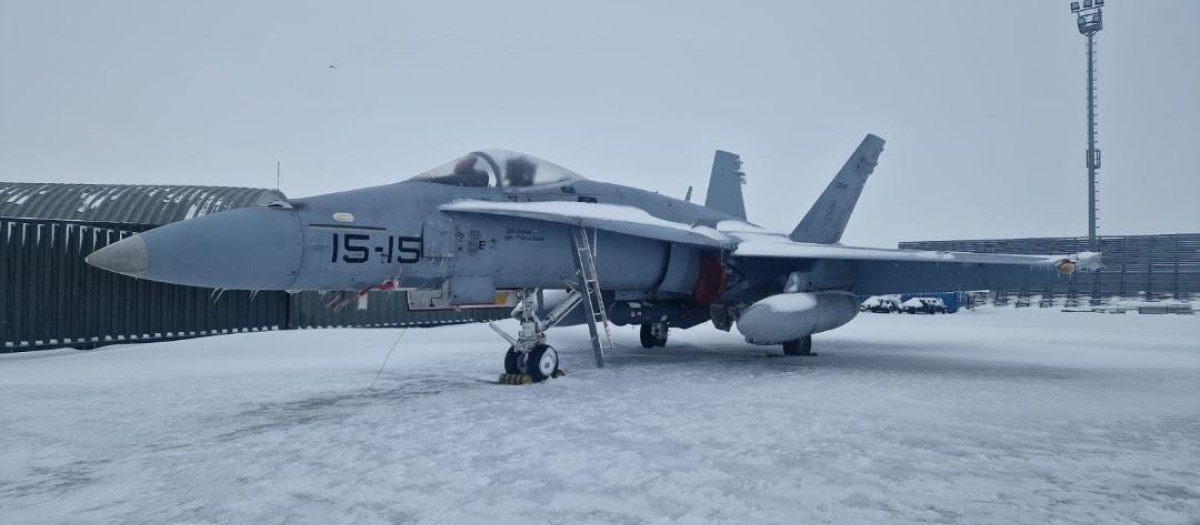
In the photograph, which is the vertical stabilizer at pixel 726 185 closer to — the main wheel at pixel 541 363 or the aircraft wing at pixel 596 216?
the aircraft wing at pixel 596 216

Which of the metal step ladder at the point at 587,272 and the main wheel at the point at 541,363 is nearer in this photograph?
the main wheel at the point at 541,363

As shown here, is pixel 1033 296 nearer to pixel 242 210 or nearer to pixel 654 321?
pixel 654 321

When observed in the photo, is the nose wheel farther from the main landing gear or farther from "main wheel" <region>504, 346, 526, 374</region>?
the main landing gear

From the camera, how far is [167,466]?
13.5 ft

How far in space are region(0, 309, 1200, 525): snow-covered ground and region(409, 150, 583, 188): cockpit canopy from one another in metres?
2.20

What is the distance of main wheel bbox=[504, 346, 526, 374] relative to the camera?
770cm

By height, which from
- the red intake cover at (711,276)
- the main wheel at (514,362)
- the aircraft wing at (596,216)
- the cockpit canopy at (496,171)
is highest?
the cockpit canopy at (496,171)

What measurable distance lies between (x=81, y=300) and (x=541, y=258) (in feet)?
26.8

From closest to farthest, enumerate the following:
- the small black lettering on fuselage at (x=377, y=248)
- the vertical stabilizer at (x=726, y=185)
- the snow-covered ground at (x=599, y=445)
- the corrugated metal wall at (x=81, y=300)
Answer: the snow-covered ground at (x=599, y=445) < the small black lettering on fuselage at (x=377, y=248) < the corrugated metal wall at (x=81, y=300) < the vertical stabilizer at (x=726, y=185)

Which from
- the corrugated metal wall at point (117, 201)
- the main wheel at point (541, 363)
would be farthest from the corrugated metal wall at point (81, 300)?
the corrugated metal wall at point (117, 201)

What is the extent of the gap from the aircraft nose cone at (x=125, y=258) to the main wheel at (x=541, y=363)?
3621 millimetres

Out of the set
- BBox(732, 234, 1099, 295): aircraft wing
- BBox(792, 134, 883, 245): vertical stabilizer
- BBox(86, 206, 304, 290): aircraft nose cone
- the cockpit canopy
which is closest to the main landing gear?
BBox(732, 234, 1099, 295): aircraft wing

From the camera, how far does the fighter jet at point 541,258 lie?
19.5 ft

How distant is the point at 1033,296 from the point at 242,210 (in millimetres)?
42201
